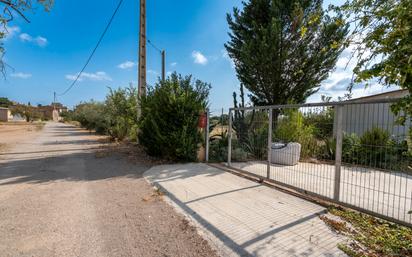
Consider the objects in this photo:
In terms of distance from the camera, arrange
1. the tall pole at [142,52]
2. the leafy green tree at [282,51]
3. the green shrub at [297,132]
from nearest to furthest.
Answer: the green shrub at [297,132] < the leafy green tree at [282,51] < the tall pole at [142,52]

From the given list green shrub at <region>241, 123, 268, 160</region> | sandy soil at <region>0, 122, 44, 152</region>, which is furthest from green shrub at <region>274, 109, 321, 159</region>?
sandy soil at <region>0, 122, 44, 152</region>

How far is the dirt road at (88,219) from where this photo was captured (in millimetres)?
2898

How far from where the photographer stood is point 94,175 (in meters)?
6.64

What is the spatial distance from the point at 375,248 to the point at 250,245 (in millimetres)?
1423

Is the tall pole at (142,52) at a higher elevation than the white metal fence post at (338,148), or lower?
higher

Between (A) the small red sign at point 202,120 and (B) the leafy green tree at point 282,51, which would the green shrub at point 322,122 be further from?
(B) the leafy green tree at point 282,51

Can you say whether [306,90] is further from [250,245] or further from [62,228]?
[62,228]

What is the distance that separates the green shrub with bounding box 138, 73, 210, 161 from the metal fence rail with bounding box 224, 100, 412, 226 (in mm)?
1097

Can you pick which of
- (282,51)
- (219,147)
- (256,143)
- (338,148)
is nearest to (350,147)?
(338,148)

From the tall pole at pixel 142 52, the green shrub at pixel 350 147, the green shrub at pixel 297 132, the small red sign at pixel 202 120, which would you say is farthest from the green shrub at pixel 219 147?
the tall pole at pixel 142 52

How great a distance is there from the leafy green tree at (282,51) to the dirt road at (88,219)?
691 cm

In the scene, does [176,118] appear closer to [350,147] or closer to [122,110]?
[350,147]

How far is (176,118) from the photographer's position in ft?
26.6

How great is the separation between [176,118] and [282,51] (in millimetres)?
5263
